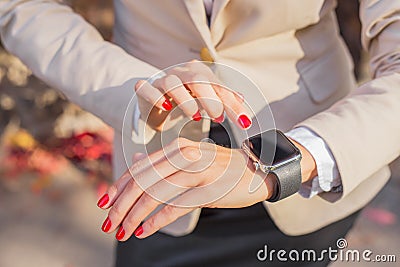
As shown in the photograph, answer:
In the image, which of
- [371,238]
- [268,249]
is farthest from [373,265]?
[268,249]

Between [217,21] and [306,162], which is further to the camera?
[217,21]

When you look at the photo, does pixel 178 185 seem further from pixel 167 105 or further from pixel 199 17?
pixel 199 17

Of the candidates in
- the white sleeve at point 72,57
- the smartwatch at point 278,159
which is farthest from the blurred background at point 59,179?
the smartwatch at point 278,159

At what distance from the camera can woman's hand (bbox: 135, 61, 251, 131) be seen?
789 mm

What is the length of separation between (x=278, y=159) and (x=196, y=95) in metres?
0.13

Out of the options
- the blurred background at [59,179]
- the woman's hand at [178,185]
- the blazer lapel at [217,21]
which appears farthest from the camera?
the blurred background at [59,179]

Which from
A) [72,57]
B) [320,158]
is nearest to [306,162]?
[320,158]

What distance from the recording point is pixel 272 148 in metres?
0.81

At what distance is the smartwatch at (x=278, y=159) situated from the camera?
2.62ft

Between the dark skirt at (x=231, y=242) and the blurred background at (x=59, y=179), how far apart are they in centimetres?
80

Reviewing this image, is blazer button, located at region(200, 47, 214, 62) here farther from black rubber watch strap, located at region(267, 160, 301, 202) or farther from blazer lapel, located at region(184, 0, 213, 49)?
black rubber watch strap, located at region(267, 160, 301, 202)

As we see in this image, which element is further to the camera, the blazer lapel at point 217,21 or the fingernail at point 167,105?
the blazer lapel at point 217,21

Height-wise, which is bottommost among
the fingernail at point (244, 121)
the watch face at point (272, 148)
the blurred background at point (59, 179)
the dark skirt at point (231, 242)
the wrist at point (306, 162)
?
the blurred background at point (59, 179)

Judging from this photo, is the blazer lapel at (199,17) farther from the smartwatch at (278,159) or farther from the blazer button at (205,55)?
the smartwatch at (278,159)
